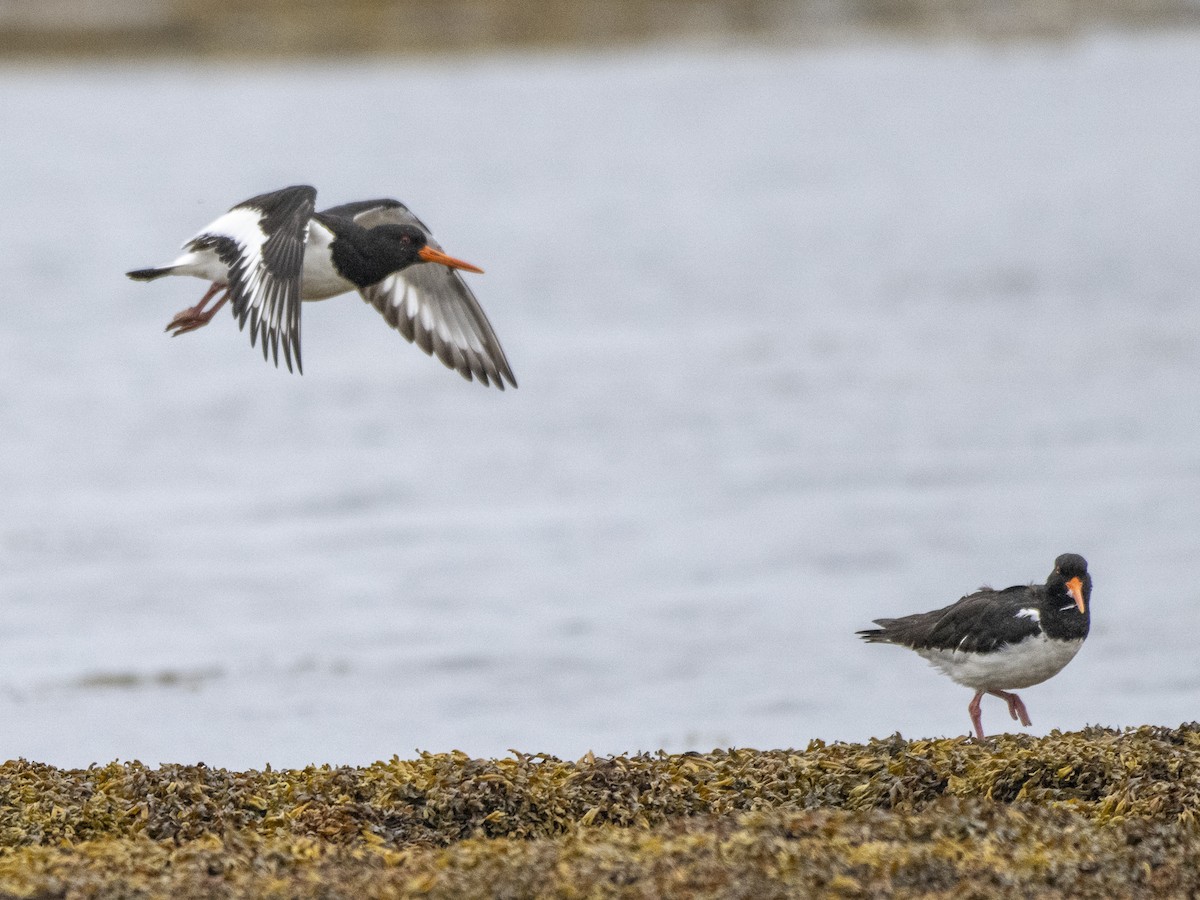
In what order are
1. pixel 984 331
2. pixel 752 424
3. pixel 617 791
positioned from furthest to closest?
pixel 984 331, pixel 752 424, pixel 617 791

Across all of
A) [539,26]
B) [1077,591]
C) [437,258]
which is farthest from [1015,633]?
[539,26]

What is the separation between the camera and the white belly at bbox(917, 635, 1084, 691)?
7.18 m

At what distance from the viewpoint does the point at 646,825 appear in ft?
18.8

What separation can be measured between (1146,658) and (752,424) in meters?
6.83

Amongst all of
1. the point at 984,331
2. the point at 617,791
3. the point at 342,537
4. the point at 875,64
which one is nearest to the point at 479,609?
the point at 342,537

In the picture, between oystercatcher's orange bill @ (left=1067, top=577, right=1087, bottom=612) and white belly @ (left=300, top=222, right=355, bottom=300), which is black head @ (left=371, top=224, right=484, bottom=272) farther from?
oystercatcher's orange bill @ (left=1067, top=577, right=1087, bottom=612)

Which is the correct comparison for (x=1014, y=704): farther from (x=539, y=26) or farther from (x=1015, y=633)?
(x=539, y=26)

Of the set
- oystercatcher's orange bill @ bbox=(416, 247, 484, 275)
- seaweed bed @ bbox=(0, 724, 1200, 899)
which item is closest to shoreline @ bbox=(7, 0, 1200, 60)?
oystercatcher's orange bill @ bbox=(416, 247, 484, 275)

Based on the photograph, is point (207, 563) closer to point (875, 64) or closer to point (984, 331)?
point (984, 331)

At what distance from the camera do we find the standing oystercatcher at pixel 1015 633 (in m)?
7.18

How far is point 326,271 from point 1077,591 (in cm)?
354

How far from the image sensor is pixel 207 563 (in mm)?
13391

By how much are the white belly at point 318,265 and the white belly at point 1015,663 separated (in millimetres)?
3177

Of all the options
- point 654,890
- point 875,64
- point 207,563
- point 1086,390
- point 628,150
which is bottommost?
point 654,890
